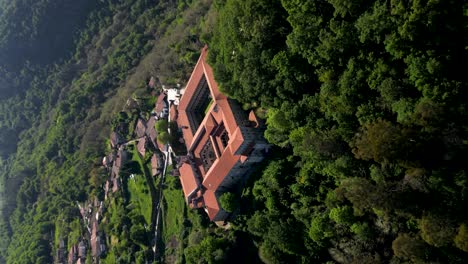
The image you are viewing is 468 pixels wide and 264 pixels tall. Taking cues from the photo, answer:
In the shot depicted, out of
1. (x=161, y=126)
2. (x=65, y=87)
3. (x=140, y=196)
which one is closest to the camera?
(x=161, y=126)

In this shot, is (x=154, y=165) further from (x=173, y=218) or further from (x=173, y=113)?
(x=173, y=113)

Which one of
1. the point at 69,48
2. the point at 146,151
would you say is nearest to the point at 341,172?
the point at 146,151

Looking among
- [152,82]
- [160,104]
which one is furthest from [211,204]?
[152,82]

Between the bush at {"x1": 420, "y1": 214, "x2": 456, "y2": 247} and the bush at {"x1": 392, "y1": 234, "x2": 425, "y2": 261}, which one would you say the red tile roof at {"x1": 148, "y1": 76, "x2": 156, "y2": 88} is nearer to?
the bush at {"x1": 392, "y1": 234, "x2": 425, "y2": 261}

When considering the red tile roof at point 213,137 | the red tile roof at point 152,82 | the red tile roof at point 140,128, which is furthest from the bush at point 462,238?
the red tile roof at point 152,82

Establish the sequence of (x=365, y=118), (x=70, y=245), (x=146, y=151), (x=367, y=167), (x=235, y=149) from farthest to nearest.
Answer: (x=70, y=245) → (x=146, y=151) → (x=235, y=149) → (x=367, y=167) → (x=365, y=118)

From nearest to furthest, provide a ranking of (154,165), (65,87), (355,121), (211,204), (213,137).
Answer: (355,121)
(211,204)
(213,137)
(154,165)
(65,87)

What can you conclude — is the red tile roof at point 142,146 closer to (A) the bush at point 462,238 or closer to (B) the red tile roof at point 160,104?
(B) the red tile roof at point 160,104

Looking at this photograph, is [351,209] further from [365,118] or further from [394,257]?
[365,118]
